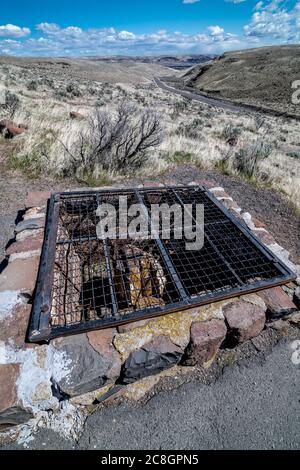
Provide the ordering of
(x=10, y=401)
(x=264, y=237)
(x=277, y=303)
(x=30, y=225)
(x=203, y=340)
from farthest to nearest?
(x=264, y=237)
(x=30, y=225)
(x=277, y=303)
(x=203, y=340)
(x=10, y=401)

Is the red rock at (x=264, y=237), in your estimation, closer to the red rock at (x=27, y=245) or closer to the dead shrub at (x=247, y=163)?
the red rock at (x=27, y=245)

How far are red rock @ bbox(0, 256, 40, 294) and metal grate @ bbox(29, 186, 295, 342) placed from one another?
86 millimetres

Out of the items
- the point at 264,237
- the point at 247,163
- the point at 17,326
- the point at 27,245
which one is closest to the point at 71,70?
the point at 247,163

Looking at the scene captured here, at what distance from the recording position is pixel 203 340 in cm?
191

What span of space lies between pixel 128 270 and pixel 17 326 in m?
0.97

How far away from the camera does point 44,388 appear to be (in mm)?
1566

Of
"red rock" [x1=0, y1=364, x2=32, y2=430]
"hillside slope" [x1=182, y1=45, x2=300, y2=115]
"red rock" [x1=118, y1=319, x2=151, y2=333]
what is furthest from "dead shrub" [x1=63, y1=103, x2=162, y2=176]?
"hillside slope" [x1=182, y1=45, x2=300, y2=115]

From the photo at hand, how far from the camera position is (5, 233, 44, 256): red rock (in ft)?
7.85

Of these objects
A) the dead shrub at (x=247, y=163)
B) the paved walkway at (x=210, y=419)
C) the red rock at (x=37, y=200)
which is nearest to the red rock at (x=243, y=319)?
the paved walkway at (x=210, y=419)

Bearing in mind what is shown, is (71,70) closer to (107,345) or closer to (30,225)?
(30,225)

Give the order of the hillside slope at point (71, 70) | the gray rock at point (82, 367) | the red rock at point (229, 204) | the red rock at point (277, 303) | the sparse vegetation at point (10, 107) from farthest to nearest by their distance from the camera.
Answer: the hillside slope at point (71, 70)
the sparse vegetation at point (10, 107)
the red rock at point (229, 204)
the red rock at point (277, 303)
the gray rock at point (82, 367)

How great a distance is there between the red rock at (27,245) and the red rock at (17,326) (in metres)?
0.63

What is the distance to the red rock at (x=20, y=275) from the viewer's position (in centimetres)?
203
